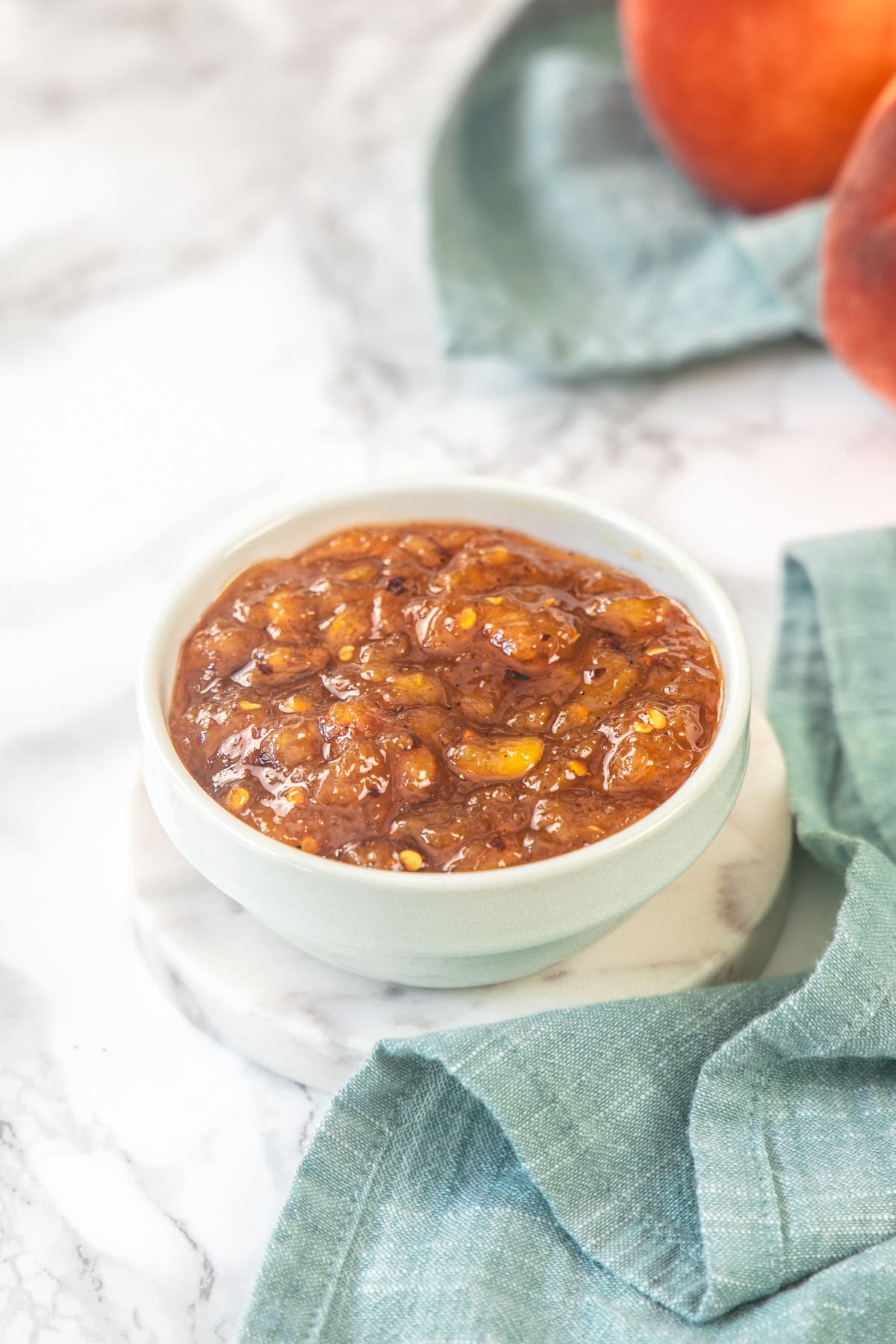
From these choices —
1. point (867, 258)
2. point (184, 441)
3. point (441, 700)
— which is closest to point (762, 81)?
point (867, 258)

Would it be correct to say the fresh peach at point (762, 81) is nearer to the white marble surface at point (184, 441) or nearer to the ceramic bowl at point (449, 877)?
the white marble surface at point (184, 441)

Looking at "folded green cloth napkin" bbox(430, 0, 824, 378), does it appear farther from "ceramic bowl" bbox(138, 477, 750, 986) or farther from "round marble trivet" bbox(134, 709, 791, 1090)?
"round marble trivet" bbox(134, 709, 791, 1090)

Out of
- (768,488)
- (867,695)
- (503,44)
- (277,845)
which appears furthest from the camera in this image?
(503,44)

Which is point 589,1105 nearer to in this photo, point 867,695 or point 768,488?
point 867,695

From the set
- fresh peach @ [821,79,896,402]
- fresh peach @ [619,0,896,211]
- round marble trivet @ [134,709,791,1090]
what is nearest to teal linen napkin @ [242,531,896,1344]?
round marble trivet @ [134,709,791,1090]

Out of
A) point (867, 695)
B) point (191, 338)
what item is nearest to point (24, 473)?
point (191, 338)

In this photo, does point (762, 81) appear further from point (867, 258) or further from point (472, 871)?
point (472, 871)
